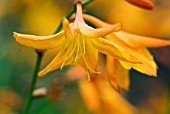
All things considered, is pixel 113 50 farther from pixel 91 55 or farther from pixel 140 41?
pixel 140 41

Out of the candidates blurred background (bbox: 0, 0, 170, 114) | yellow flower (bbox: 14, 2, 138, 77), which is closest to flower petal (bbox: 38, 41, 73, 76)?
yellow flower (bbox: 14, 2, 138, 77)

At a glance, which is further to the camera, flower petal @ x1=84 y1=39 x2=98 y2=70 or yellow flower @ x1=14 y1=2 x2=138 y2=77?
flower petal @ x1=84 y1=39 x2=98 y2=70

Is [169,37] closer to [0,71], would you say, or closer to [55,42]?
[0,71]

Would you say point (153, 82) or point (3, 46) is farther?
point (153, 82)

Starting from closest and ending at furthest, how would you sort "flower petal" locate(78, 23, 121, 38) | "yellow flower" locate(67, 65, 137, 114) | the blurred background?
"flower petal" locate(78, 23, 121, 38)
"yellow flower" locate(67, 65, 137, 114)
the blurred background

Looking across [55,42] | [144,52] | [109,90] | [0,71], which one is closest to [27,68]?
[0,71]

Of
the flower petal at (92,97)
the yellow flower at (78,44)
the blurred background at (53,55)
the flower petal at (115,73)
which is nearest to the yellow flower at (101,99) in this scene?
the flower petal at (92,97)

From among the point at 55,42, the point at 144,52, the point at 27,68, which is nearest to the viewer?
the point at 55,42

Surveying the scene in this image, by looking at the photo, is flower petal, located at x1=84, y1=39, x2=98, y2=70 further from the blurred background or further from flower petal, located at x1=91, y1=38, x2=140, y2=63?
the blurred background
